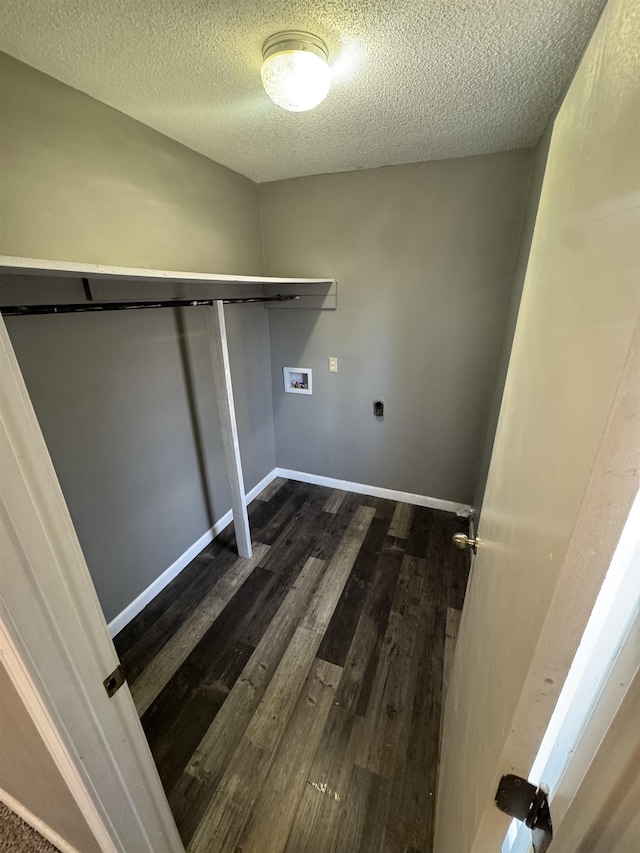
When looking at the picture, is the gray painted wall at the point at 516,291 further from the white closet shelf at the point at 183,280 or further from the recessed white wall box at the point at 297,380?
the recessed white wall box at the point at 297,380

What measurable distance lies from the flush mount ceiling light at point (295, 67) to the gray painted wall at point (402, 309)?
1.18m

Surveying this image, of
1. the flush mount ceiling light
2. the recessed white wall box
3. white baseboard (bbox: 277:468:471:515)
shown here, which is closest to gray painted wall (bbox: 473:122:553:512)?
white baseboard (bbox: 277:468:471:515)

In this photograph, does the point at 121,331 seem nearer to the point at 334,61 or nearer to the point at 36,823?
the point at 334,61

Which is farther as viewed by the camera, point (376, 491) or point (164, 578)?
point (376, 491)

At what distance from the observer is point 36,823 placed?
1.12 m

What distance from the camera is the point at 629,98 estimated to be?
0.35 m

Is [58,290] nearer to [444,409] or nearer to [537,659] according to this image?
[537,659]

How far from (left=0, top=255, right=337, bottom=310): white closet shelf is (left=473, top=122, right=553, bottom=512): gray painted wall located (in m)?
1.17

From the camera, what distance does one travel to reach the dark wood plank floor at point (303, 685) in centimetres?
116

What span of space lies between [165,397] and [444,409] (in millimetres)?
1879

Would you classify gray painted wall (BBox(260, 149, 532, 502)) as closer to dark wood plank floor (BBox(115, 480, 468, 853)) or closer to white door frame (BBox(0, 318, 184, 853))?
dark wood plank floor (BBox(115, 480, 468, 853))

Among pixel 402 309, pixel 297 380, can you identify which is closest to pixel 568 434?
pixel 402 309

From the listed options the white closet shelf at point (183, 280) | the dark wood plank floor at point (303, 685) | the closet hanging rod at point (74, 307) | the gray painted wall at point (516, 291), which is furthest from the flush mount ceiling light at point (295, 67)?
the dark wood plank floor at point (303, 685)

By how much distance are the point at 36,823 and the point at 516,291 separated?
2978 millimetres
